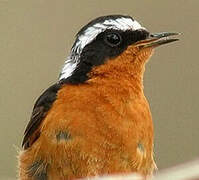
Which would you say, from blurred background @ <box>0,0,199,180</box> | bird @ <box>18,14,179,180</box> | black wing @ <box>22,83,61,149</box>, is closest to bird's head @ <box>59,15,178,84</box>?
bird @ <box>18,14,179,180</box>

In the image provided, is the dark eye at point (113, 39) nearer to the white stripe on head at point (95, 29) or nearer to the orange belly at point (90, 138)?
the white stripe on head at point (95, 29)

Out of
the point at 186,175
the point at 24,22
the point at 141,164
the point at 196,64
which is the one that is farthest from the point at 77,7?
the point at 186,175

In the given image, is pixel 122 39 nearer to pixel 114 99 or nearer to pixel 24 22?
pixel 114 99

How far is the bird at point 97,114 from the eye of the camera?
18.8ft

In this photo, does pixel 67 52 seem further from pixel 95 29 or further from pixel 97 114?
pixel 97 114

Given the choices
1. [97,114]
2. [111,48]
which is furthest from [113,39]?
[97,114]

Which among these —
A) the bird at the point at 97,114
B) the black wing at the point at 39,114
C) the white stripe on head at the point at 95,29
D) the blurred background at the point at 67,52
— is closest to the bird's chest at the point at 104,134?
the bird at the point at 97,114

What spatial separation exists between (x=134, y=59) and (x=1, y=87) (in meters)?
2.26

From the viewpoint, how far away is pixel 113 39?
6.17m

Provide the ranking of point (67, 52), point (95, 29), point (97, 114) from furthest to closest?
1. point (67, 52)
2. point (95, 29)
3. point (97, 114)

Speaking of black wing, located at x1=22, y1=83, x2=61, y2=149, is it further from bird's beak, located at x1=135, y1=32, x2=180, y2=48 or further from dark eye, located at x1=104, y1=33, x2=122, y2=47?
bird's beak, located at x1=135, y1=32, x2=180, y2=48

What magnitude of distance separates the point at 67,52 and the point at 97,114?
2.34 m

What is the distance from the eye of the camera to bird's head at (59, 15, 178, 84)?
6070 mm

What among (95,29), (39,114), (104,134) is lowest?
(104,134)
